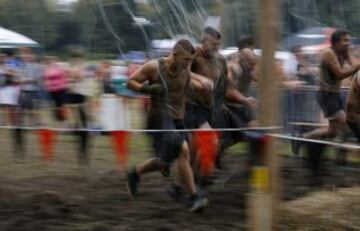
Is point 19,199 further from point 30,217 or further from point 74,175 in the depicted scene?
point 74,175

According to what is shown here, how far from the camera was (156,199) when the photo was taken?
7512 millimetres

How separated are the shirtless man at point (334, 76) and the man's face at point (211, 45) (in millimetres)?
1432

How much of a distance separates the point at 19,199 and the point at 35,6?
1.83 metres

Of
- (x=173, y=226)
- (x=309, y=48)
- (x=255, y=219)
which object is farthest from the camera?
(x=309, y=48)

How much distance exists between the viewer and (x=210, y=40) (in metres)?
7.79

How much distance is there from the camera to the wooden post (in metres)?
5.47

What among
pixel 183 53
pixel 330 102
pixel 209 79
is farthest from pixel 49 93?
pixel 183 53

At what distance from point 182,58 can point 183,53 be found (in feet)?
0.21

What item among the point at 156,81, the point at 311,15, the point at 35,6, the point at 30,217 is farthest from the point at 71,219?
the point at 311,15

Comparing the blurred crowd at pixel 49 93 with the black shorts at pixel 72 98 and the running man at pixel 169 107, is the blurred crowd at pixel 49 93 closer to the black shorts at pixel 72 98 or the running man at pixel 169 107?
the black shorts at pixel 72 98

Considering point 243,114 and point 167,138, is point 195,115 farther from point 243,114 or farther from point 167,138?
point 243,114

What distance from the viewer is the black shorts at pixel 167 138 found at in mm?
7215

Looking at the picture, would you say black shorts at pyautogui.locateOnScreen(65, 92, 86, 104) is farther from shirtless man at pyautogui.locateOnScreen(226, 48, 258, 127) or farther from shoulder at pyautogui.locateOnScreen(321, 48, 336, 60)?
shoulder at pyautogui.locateOnScreen(321, 48, 336, 60)

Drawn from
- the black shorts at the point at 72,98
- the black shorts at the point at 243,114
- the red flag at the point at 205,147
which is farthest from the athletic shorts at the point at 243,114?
the black shorts at the point at 72,98
